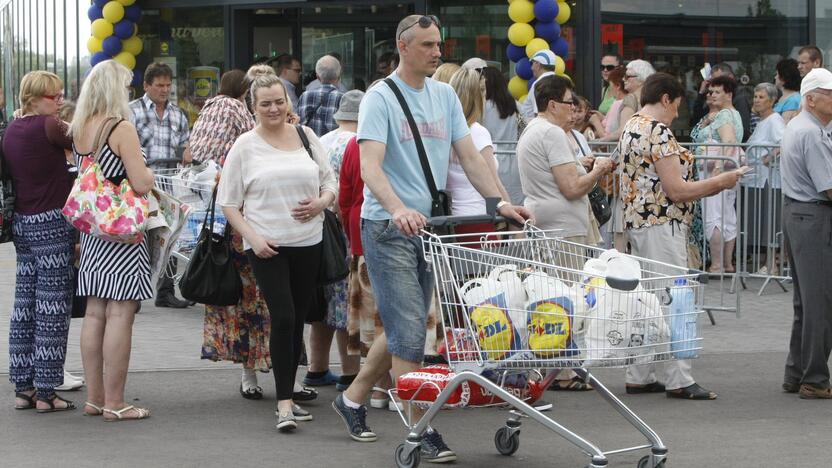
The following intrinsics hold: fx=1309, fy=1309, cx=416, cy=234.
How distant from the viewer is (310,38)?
1752 cm

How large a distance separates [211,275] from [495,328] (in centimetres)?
241

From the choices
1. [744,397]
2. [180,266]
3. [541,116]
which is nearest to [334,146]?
[541,116]

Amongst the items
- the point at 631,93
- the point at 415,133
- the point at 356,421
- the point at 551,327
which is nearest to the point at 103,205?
the point at 356,421

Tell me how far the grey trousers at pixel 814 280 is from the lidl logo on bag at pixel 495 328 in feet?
9.45

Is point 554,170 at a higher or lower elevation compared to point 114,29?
lower

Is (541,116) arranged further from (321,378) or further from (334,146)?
(321,378)

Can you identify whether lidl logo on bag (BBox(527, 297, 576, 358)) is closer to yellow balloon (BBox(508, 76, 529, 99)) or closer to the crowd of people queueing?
the crowd of people queueing

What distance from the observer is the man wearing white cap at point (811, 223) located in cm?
758

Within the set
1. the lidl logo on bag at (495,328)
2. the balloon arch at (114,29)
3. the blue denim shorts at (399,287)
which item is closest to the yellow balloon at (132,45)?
the balloon arch at (114,29)

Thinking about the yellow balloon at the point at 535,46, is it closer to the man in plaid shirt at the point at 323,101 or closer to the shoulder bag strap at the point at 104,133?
the man in plaid shirt at the point at 323,101

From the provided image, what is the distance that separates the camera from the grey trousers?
300 inches

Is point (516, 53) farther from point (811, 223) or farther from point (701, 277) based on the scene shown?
point (701, 277)

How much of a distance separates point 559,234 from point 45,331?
10.0ft

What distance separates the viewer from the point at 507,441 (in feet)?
20.9
